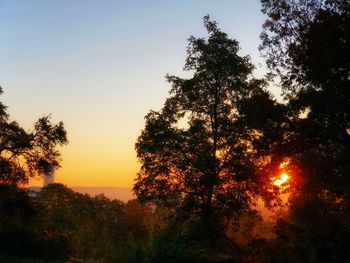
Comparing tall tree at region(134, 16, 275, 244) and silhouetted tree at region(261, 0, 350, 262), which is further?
tall tree at region(134, 16, 275, 244)

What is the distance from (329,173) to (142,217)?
52.5m

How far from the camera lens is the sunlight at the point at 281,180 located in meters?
29.9

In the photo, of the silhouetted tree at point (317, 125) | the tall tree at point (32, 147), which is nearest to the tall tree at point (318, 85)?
the silhouetted tree at point (317, 125)

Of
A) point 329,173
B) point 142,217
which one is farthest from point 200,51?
point 142,217

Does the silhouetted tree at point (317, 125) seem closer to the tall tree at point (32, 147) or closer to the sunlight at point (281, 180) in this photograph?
the sunlight at point (281, 180)

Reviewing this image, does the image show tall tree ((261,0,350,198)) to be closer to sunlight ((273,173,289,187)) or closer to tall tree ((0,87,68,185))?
sunlight ((273,173,289,187))

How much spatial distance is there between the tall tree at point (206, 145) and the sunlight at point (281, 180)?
193cm

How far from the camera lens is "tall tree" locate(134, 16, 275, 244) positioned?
34.1 meters

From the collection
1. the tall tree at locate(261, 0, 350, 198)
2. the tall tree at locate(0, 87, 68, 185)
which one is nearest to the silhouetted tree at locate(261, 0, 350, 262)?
the tall tree at locate(261, 0, 350, 198)

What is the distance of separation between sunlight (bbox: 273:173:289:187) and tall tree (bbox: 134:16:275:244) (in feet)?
6.34

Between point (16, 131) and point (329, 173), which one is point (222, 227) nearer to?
point (329, 173)

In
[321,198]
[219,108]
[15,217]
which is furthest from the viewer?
[15,217]

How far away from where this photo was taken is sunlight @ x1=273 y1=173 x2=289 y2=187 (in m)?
29.9

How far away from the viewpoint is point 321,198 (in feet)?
91.2
